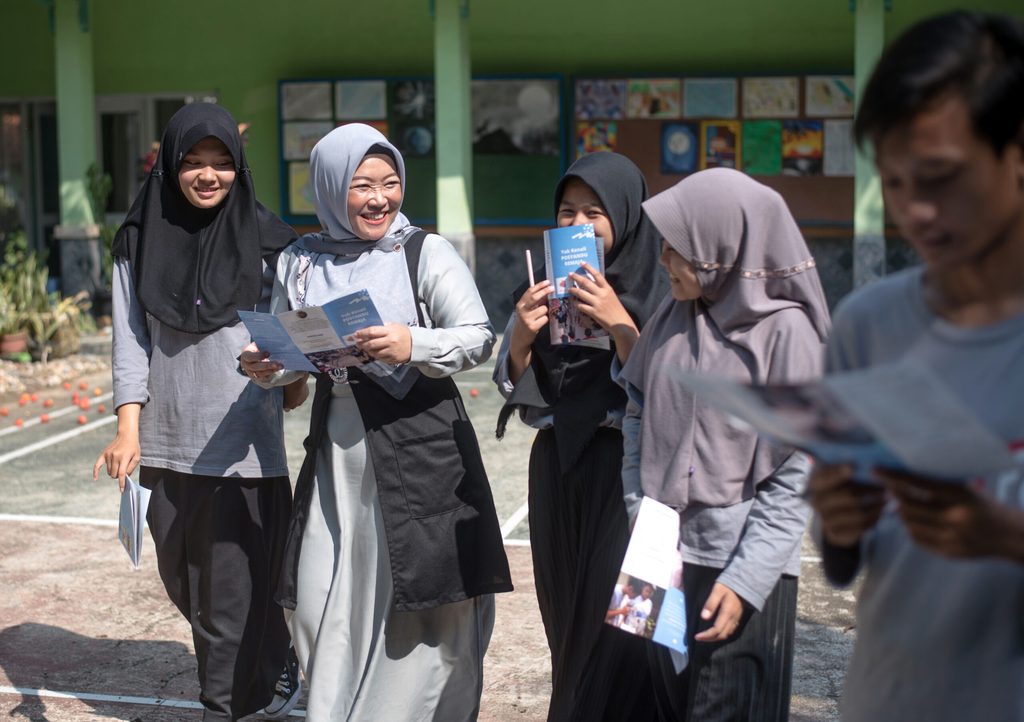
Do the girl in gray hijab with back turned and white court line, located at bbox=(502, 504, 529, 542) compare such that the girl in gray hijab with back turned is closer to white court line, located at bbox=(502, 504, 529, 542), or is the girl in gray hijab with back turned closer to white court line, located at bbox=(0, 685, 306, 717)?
white court line, located at bbox=(0, 685, 306, 717)

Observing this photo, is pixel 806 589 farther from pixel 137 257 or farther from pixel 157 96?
pixel 157 96

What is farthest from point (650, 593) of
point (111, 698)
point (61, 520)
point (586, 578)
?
point (61, 520)

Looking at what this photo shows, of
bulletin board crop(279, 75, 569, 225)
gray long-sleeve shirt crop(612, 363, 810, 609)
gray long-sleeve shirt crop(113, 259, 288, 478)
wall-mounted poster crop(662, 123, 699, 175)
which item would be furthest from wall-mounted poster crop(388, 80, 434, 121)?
gray long-sleeve shirt crop(612, 363, 810, 609)

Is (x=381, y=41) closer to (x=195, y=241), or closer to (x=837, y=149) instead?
(x=837, y=149)

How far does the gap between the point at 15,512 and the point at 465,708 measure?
413 cm

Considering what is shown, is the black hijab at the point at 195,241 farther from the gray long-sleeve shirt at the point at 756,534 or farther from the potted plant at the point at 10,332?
the potted plant at the point at 10,332

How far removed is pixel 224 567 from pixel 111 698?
0.86 meters

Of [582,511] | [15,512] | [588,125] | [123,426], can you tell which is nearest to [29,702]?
[123,426]

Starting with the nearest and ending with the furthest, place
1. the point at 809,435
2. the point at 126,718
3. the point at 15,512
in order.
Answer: the point at 809,435
the point at 126,718
the point at 15,512

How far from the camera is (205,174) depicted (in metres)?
4.18

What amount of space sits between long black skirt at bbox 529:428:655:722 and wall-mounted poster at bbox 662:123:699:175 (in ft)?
35.1

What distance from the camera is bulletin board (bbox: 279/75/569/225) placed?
14.4 metres

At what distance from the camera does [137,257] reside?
167 inches

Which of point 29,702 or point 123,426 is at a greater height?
point 123,426
